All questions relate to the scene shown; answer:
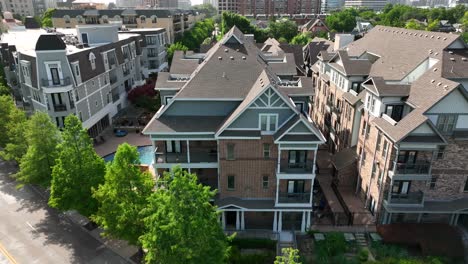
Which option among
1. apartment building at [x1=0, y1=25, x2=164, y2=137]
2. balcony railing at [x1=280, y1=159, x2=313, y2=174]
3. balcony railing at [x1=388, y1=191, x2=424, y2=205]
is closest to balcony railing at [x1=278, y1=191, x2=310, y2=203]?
balcony railing at [x1=280, y1=159, x2=313, y2=174]

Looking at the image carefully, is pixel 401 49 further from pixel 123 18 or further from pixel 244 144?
pixel 123 18

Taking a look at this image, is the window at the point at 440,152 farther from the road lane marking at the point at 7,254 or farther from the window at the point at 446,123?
the road lane marking at the point at 7,254

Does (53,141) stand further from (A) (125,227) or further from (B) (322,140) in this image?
(B) (322,140)

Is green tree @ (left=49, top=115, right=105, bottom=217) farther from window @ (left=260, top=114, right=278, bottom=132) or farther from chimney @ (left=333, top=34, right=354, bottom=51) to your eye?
chimney @ (left=333, top=34, right=354, bottom=51)

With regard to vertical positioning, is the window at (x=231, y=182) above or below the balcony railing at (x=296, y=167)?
below

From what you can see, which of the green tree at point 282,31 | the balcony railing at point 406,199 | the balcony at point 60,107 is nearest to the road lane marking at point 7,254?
the balcony at point 60,107

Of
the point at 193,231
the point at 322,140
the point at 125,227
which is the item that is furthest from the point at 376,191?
the point at 125,227
